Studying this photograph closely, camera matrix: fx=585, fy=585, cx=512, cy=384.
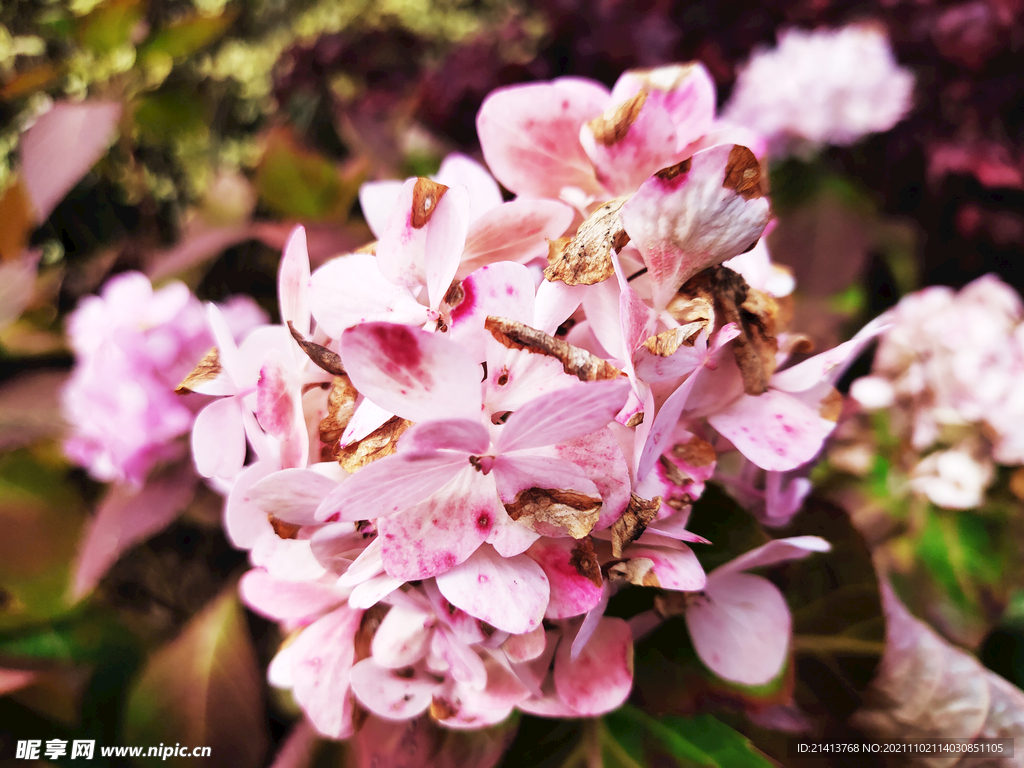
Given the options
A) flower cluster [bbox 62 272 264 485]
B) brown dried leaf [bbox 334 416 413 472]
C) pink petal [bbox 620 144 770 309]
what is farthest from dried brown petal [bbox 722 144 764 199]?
flower cluster [bbox 62 272 264 485]

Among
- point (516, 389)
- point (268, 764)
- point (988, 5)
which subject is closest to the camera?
point (516, 389)

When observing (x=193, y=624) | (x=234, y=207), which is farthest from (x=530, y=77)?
(x=193, y=624)

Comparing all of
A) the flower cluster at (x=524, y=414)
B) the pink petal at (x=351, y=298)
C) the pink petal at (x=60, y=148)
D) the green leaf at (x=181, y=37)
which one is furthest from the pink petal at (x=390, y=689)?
the green leaf at (x=181, y=37)

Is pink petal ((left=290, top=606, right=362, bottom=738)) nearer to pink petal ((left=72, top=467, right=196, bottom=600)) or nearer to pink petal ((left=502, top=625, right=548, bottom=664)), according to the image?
pink petal ((left=502, top=625, right=548, bottom=664))

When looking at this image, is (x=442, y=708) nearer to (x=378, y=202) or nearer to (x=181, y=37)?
(x=378, y=202)

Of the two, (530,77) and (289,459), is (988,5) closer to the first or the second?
(530,77)

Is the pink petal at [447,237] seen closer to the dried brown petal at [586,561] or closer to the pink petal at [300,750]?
the dried brown petal at [586,561]
